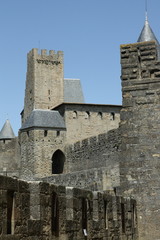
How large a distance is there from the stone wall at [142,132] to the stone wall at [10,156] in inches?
1173

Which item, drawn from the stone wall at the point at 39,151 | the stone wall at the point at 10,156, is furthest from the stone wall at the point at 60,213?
the stone wall at the point at 10,156

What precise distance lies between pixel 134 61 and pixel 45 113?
27971 millimetres

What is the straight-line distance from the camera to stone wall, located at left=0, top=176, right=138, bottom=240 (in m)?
Result: 5.53

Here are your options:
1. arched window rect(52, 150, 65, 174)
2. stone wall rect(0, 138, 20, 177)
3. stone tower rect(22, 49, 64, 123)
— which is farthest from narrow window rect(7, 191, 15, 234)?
stone tower rect(22, 49, 64, 123)

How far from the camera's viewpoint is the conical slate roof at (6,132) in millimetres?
42406

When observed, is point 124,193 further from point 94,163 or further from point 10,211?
point 94,163

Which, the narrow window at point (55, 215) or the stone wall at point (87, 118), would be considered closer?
the narrow window at point (55, 215)

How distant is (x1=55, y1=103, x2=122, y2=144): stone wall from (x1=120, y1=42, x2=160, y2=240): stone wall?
26.8 metres

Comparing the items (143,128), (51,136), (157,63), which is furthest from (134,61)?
(51,136)

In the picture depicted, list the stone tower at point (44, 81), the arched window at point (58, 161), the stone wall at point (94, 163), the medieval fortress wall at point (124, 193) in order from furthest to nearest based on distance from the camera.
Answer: the stone tower at point (44, 81) < the arched window at point (58, 161) < the stone wall at point (94, 163) < the medieval fortress wall at point (124, 193)

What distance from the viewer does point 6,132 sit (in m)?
43.1

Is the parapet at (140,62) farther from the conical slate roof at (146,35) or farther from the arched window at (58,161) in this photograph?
the arched window at (58,161)

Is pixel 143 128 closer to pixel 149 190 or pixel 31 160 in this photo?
pixel 149 190

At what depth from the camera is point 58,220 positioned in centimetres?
672
